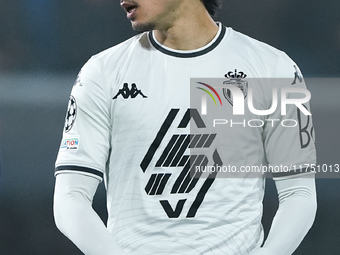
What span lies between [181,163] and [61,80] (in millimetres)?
878

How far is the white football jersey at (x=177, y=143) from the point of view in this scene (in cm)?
188

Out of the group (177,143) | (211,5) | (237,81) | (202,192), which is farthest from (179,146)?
(211,5)

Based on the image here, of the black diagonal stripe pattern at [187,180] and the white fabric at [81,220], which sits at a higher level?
the black diagonal stripe pattern at [187,180]

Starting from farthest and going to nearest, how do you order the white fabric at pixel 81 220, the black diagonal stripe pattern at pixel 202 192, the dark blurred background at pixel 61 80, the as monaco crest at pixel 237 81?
the dark blurred background at pixel 61 80
the as monaco crest at pixel 237 81
the black diagonal stripe pattern at pixel 202 192
the white fabric at pixel 81 220

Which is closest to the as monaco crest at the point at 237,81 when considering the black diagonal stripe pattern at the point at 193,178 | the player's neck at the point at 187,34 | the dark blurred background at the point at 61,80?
the player's neck at the point at 187,34

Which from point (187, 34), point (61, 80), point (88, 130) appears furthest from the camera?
point (61, 80)

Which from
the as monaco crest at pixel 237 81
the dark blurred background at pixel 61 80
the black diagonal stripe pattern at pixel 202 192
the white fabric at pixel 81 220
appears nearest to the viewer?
the white fabric at pixel 81 220

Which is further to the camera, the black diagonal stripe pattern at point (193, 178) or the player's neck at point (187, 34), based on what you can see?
the player's neck at point (187, 34)

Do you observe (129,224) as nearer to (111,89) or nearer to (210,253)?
(210,253)

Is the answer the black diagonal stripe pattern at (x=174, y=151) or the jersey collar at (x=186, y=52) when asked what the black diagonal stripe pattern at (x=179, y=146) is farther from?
the jersey collar at (x=186, y=52)

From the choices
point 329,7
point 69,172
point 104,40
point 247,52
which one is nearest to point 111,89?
point 69,172

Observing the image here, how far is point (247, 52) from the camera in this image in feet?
6.61

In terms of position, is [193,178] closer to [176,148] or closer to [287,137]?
[176,148]

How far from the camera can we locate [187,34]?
2010 millimetres
